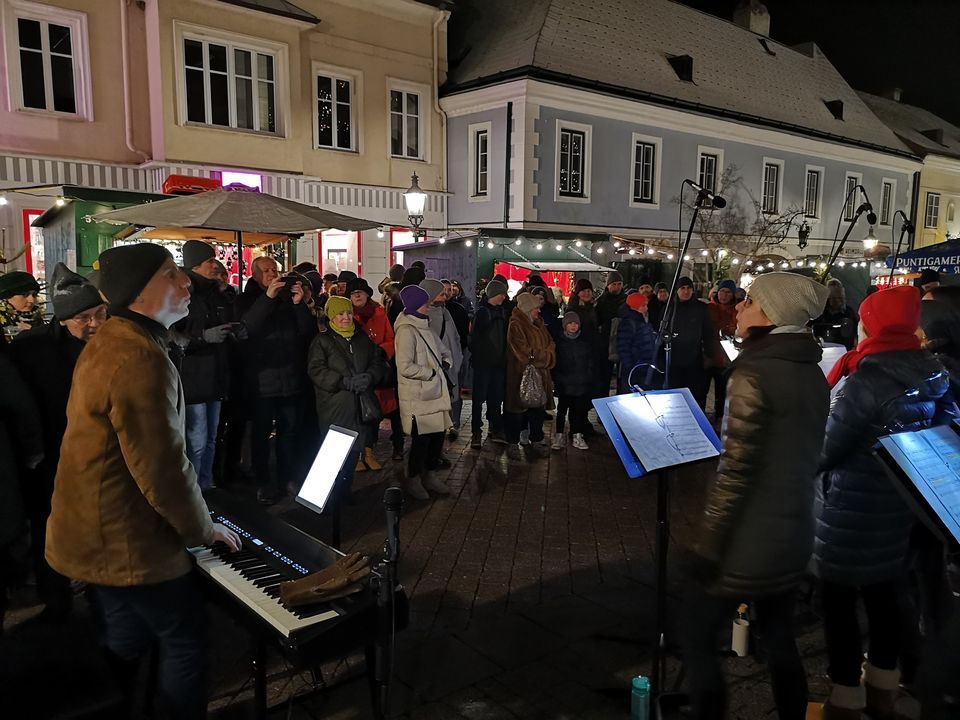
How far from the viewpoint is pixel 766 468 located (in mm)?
2605

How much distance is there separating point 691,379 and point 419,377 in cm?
404

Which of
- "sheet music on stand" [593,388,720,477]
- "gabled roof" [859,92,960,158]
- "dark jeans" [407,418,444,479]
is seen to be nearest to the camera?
"sheet music on stand" [593,388,720,477]

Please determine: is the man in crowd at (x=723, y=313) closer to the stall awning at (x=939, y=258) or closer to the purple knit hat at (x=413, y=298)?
the stall awning at (x=939, y=258)

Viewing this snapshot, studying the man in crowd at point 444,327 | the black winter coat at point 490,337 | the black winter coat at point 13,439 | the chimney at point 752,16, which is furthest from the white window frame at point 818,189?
the black winter coat at point 13,439

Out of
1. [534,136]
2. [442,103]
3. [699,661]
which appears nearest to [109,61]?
[442,103]

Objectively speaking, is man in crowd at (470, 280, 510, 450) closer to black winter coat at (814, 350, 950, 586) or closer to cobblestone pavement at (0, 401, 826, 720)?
cobblestone pavement at (0, 401, 826, 720)

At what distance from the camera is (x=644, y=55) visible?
71.3ft

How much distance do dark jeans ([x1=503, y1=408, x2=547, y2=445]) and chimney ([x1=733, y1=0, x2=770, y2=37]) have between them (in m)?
27.7

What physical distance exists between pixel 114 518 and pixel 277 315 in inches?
152

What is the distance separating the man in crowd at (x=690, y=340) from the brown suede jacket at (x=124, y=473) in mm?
6938

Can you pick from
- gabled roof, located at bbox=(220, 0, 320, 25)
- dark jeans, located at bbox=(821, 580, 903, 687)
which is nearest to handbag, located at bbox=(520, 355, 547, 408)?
dark jeans, located at bbox=(821, 580, 903, 687)

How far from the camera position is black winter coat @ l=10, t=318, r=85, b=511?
13.8 ft

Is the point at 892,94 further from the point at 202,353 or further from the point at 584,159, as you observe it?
the point at 202,353

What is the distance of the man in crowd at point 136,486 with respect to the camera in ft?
7.86
